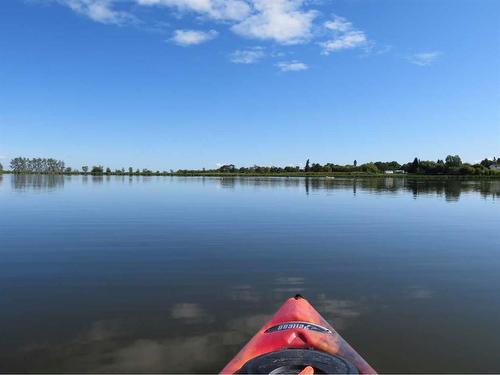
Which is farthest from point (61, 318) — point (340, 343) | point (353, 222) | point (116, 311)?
point (353, 222)

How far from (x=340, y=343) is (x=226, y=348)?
221 cm

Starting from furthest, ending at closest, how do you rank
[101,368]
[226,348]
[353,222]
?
[353,222] → [226,348] → [101,368]

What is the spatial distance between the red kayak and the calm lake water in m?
1.11

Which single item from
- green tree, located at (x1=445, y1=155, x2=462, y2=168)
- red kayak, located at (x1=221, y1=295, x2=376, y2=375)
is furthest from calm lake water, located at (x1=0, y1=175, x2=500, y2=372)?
green tree, located at (x1=445, y1=155, x2=462, y2=168)

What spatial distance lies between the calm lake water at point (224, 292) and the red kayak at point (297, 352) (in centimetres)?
111

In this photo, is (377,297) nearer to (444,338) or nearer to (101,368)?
(444,338)

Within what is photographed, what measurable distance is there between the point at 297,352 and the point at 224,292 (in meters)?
4.65

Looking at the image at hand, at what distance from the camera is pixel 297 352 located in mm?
5523

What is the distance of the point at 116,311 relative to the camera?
8.60 meters

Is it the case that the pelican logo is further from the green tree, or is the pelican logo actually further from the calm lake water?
the green tree

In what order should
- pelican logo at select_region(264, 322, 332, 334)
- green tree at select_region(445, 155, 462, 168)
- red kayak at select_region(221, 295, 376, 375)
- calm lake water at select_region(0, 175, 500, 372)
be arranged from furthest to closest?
green tree at select_region(445, 155, 462, 168) → calm lake water at select_region(0, 175, 500, 372) → pelican logo at select_region(264, 322, 332, 334) → red kayak at select_region(221, 295, 376, 375)

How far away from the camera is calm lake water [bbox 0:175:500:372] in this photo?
6.80 metres

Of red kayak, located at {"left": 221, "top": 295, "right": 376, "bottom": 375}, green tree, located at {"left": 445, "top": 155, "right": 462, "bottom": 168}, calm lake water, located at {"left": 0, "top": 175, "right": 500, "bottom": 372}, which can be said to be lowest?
calm lake water, located at {"left": 0, "top": 175, "right": 500, "bottom": 372}

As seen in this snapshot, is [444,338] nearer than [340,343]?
No
